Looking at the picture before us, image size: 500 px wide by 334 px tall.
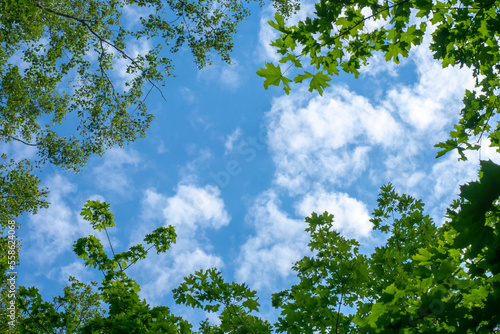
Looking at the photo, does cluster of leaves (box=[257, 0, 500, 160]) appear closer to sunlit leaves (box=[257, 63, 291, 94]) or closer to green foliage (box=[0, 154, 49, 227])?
sunlit leaves (box=[257, 63, 291, 94])

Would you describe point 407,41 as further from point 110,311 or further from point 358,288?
point 110,311

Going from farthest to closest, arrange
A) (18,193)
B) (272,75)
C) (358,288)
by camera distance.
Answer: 1. (18,193)
2. (358,288)
3. (272,75)

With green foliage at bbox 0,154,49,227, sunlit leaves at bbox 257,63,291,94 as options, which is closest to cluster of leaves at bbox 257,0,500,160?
sunlit leaves at bbox 257,63,291,94

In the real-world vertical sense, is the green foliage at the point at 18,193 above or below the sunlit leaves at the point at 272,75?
above

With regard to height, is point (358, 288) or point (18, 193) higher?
point (18, 193)

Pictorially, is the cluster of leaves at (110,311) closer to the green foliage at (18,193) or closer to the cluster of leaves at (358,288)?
the cluster of leaves at (358,288)

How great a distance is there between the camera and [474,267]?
6.63ft

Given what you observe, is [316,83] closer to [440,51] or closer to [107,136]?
[440,51]

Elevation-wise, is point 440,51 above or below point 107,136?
below

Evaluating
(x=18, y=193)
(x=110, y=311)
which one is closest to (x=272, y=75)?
(x=110, y=311)

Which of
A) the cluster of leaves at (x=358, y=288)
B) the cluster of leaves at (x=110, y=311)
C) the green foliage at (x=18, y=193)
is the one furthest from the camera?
the green foliage at (x=18, y=193)

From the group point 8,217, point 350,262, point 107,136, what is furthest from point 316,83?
point 8,217

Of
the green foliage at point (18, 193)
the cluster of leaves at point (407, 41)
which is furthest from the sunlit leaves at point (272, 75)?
the green foliage at point (18, 193)

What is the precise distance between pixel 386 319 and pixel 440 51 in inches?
122
